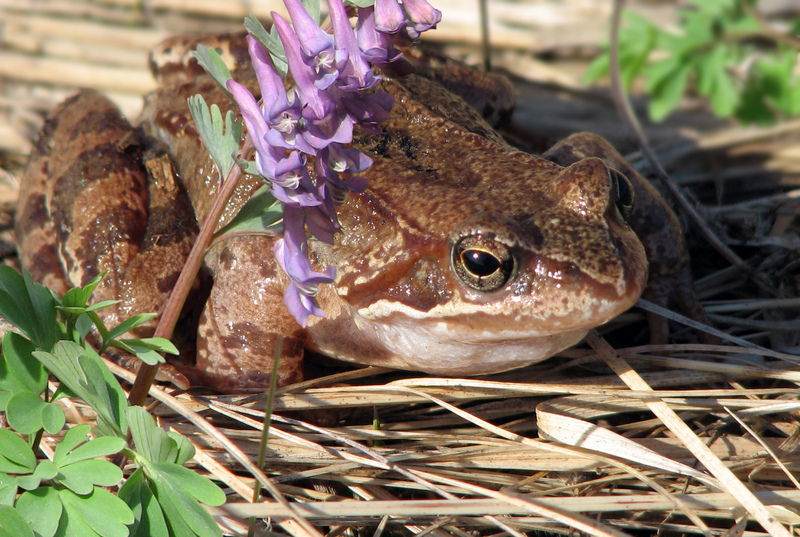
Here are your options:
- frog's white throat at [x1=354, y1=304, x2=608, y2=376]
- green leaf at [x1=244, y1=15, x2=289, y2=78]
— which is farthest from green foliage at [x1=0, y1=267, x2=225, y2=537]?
frog's white throat at [x1=354, y1=304, x2=608, y2=376]

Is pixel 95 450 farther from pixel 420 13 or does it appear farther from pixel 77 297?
pixel 420 13

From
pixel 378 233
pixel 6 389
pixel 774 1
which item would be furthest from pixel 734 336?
pixel 774 1

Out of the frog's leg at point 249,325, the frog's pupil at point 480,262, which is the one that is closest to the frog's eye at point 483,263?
the frog's pupil at point 480,262

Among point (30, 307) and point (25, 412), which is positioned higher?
point (30, 307)

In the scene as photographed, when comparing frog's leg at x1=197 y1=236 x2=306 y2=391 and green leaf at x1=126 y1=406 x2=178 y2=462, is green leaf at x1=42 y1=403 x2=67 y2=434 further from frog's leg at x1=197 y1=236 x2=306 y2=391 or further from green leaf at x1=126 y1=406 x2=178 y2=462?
frog's leg at x1=197 y1=236 x2=306 y2=391

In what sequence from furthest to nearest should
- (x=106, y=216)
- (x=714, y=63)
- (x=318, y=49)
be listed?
1. (x=714, y=63)
2. (x=106, y=216)
3. (x=318, y=49)

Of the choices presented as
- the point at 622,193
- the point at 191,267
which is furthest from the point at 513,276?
the point at 191,267

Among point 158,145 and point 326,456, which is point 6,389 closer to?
point 326,456
